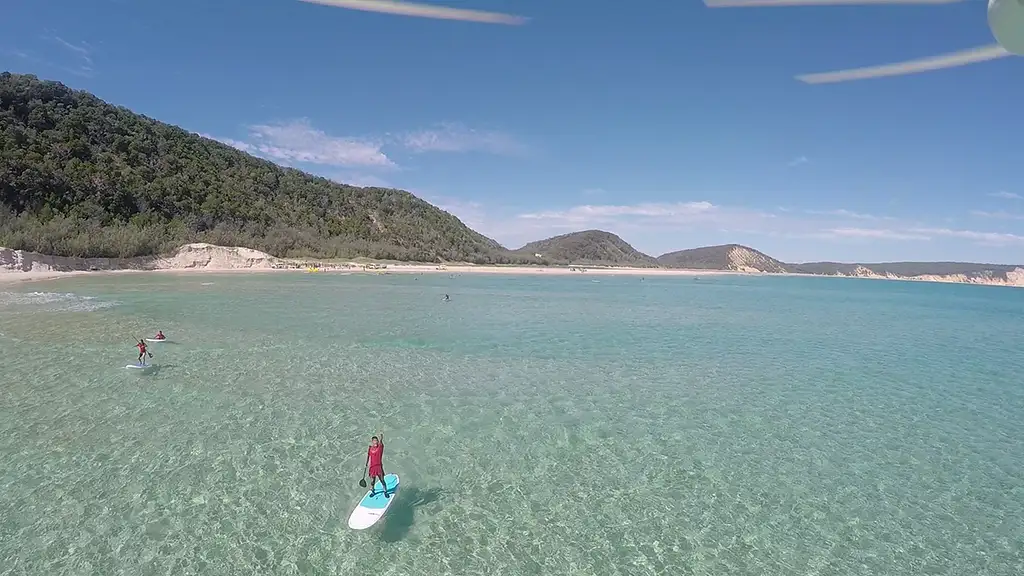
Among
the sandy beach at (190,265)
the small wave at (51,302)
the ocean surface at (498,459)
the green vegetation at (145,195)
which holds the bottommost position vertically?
the ocean surface at (498,459)

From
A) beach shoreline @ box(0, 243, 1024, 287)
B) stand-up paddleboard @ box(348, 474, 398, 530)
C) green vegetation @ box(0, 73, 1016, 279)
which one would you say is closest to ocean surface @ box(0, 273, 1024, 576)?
stand-up paddleboard @ box(348, 474, 398, 530)

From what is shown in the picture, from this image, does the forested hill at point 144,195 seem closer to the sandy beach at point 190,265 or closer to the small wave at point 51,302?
the sandy beach at point 190,265

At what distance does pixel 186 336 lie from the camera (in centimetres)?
2519

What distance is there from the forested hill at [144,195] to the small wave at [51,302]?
84.9 ft

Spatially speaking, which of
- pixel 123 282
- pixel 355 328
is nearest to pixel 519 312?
pixel 355 328

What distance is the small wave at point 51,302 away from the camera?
3225cm

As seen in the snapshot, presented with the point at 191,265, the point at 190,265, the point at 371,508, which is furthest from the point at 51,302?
the point at 191,265

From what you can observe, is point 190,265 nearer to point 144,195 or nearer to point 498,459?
point 144,195

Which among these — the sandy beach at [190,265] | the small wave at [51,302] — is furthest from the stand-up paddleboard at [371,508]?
the sandy beach at [190,265]

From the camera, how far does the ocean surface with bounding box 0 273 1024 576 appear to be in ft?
27.6

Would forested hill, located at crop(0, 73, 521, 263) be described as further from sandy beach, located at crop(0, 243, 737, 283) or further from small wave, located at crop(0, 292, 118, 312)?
small wave, located at crop(0, 292, 118, 312)

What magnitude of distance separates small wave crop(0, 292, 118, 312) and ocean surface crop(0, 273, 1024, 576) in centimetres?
754

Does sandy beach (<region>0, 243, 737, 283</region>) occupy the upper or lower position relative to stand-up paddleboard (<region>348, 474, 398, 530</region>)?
upper

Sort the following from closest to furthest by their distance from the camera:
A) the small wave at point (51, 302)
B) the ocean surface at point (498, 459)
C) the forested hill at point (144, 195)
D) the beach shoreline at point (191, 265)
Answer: the ocean surface at point (498, 459), the small wave at point (51, 302), the beach shoreline at point (191, 265), the forested hill at point (144, 195)
